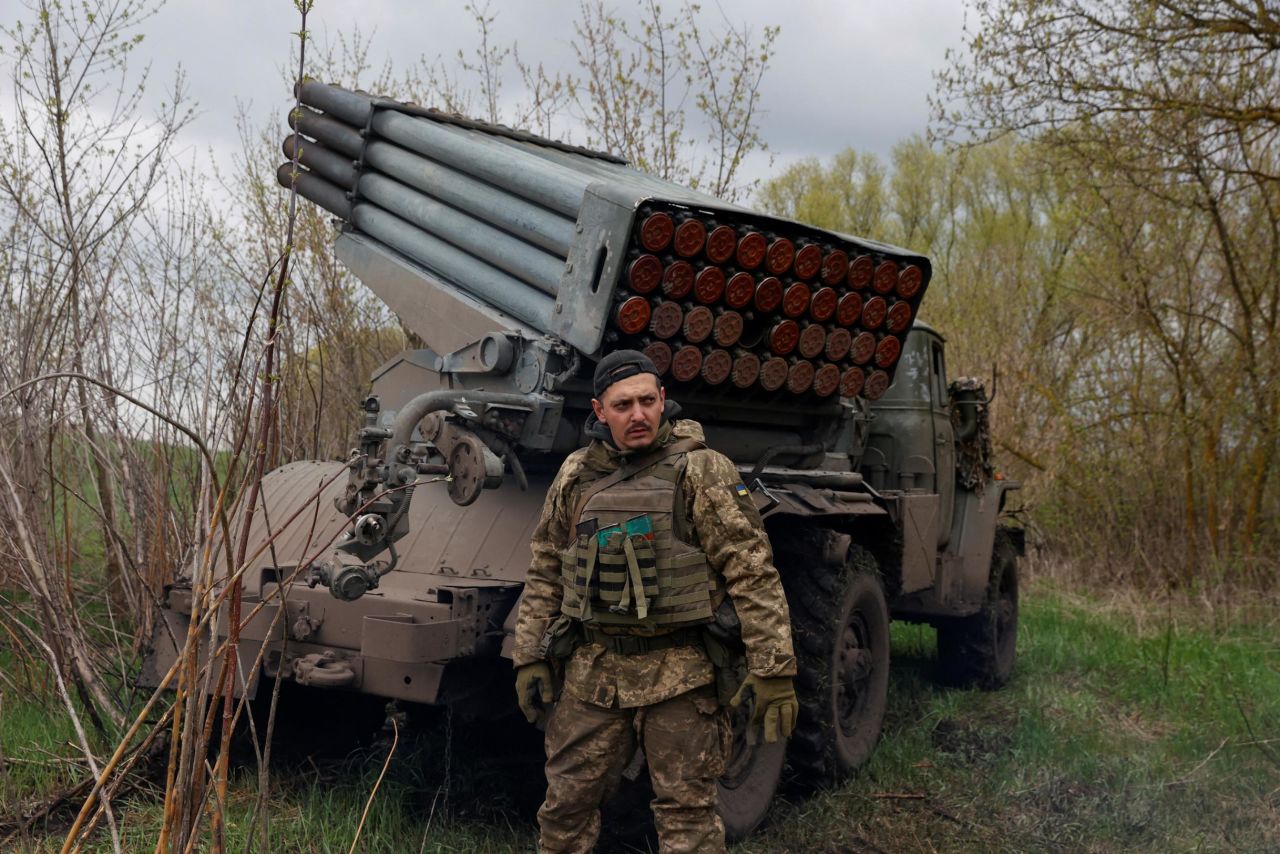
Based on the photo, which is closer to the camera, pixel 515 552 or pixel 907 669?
pixel 515 552

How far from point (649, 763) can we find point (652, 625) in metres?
0.42

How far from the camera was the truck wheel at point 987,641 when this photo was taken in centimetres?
776

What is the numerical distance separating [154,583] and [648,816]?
284 cm

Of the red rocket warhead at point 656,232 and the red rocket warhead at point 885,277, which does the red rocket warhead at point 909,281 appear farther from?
the red rocket warhead at point 656,232

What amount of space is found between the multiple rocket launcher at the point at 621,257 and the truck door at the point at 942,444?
1.97 meters

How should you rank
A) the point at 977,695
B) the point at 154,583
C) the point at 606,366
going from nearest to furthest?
the point at 606,366 < the point at 154,583 < the point at 977,695

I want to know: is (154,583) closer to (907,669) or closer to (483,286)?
(483,286)

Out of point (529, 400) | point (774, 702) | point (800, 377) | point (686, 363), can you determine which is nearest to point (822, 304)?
point (800, 377)

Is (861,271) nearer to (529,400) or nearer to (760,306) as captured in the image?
(760,306)

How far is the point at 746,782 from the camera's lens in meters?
4.89

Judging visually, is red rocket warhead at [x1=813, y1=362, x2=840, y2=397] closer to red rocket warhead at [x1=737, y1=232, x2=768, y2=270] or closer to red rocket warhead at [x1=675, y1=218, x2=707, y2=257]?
red rocket warhead at [x1=737, y1=232, x2=768, y2=270]

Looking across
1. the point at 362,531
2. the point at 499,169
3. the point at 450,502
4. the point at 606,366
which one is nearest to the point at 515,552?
the point at 450,502

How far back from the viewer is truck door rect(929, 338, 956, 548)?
23.6ft

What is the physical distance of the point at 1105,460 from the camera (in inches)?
452
